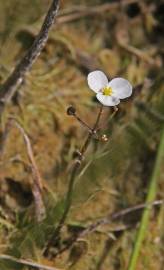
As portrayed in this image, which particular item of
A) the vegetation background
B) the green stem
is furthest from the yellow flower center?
the green stem

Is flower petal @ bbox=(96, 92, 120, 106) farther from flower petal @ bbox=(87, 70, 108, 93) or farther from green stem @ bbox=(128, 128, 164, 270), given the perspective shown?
green stem @ bbox=(128, 128, 164, 270)

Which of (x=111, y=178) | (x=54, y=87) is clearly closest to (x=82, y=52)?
(x=54, y=87)

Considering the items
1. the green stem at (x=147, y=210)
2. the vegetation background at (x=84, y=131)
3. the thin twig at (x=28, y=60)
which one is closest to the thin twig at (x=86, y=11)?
the vegetation background at (x=84, y=131)

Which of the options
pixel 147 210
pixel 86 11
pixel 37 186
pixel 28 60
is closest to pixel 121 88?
pixel 28 60

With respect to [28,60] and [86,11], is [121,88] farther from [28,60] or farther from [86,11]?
[86,11]

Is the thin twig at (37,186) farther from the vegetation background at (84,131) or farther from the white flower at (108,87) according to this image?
the white flower at (108,87)

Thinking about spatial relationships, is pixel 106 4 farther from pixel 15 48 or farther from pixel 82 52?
pixel 15 48
